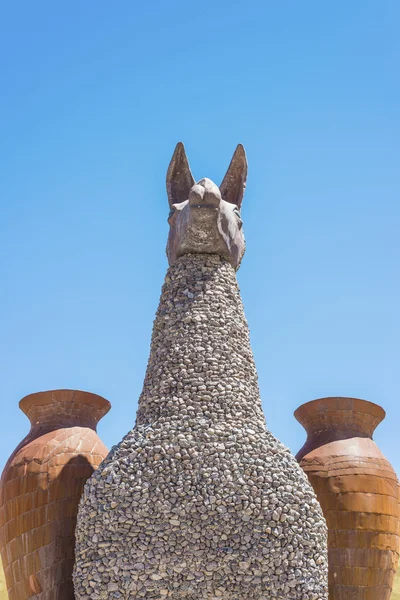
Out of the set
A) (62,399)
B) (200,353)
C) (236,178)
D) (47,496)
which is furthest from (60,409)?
(236,178)

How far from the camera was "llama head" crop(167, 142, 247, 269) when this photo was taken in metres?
12.3

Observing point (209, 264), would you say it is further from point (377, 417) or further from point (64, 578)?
point (64, 578)

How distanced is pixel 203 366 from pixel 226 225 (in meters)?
2.58

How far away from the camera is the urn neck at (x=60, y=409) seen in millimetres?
12594

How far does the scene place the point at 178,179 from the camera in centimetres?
1341

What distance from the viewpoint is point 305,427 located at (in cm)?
1398

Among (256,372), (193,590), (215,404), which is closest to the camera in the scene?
(193,590)

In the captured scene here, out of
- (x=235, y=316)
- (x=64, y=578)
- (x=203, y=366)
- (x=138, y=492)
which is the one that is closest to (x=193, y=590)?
(x=138, y=492)

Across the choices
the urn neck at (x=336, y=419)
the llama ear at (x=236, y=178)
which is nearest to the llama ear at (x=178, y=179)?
the llama ear at (x=236, y=178)

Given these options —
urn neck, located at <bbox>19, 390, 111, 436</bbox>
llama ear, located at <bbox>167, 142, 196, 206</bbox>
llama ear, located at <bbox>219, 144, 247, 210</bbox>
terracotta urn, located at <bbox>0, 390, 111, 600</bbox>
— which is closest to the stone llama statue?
terracotta urn, located at <bbox>0, 390, 111, 600</bbox>

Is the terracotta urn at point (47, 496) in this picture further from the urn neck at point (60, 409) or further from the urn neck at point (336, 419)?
the urn neck at point (336, 419)

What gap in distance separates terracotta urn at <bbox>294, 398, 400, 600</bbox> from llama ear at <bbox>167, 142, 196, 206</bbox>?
170 inches

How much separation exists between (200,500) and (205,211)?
4538 mm

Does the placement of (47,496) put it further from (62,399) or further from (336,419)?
(336,419)
